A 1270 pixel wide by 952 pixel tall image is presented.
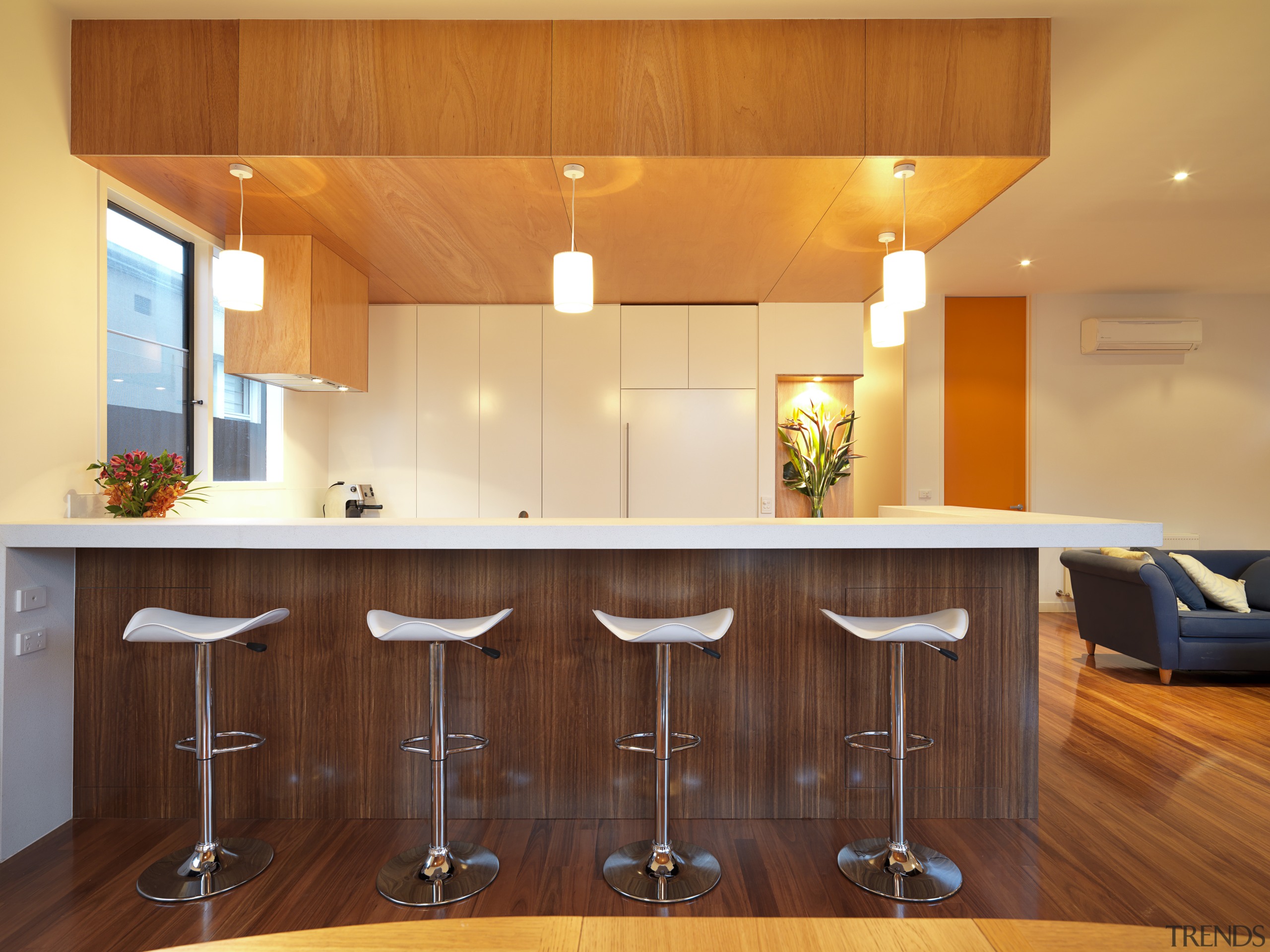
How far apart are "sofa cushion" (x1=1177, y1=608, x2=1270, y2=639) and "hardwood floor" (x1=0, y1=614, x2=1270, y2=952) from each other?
4.85 ft

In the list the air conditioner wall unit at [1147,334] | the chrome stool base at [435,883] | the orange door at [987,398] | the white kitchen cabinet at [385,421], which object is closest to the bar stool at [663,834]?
the chrome stool base at [435,883]

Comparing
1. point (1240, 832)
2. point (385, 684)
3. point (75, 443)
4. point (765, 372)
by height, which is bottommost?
point (1240, 832)

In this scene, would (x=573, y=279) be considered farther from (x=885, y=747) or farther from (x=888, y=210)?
(x=885, y=747)

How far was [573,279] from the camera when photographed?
8.54 feet

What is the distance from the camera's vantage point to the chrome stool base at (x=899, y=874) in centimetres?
204

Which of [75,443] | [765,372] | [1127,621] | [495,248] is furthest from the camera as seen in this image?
[765,372]

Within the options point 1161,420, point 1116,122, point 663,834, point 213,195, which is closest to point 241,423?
point 213,195

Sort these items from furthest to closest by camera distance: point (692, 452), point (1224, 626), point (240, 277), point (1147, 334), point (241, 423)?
point (1147, 334) < point (692, 452) < point (1224, 626) < point (241, 423) < point (240, 277)

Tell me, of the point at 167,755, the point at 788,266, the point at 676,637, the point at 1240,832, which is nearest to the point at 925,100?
the point at 788,266

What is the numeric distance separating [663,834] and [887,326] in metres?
2.37

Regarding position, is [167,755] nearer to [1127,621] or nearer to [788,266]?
[788,266]

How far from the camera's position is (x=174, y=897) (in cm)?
203

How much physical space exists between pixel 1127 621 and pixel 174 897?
5034 mm

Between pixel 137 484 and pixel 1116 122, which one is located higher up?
pixel 1116 122
